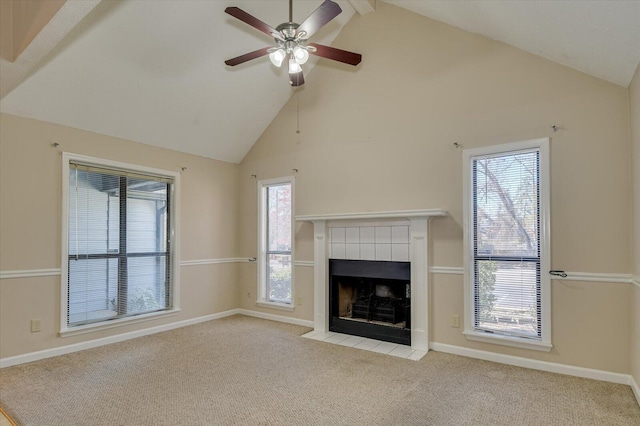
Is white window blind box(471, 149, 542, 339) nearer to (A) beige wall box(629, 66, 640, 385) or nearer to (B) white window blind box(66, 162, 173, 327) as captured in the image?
(A) beige wall box(629, 66, 640, 385)

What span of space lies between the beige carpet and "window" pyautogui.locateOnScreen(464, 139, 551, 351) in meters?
0.38

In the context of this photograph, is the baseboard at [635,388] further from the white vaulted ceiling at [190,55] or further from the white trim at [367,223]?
the white vaulted ceiling at [190,55]

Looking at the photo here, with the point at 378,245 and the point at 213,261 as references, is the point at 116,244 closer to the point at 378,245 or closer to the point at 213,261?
the point at 213,261

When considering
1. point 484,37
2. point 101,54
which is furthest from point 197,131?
point 484,37

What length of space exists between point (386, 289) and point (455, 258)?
995mm

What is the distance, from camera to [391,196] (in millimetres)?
4273

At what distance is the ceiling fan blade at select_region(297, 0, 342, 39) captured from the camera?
2447 mm

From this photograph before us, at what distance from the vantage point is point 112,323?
14.0 feet

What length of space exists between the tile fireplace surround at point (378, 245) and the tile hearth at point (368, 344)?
9 centimetres

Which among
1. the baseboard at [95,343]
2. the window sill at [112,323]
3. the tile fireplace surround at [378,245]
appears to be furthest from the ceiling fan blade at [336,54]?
the baseboard at [95,343]

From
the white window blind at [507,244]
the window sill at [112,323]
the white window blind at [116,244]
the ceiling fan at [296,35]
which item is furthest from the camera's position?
the white window blind at [116,244]

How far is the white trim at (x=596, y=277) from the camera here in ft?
9.91

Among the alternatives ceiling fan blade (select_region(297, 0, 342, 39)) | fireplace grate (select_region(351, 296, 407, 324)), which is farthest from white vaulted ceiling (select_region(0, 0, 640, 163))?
fireplace grate (select_region(351, 296, 407, 324))

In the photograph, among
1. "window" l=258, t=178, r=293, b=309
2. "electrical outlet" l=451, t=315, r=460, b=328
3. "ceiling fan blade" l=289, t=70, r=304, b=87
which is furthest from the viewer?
"window" l=258, t=178, r=293, b=309
